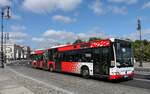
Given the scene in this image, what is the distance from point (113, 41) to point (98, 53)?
183cm

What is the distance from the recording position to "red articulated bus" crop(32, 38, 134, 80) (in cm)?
1767

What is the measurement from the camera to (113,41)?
17.8 meters

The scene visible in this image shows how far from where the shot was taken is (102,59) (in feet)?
60.7

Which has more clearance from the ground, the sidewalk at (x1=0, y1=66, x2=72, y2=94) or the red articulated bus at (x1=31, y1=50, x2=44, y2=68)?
the red articulated bus at (x1=31, y1=50, x2=44, y2=68)

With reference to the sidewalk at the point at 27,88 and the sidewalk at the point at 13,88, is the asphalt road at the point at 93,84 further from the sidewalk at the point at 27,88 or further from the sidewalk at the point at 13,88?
the sidewalk at the point at 13,88

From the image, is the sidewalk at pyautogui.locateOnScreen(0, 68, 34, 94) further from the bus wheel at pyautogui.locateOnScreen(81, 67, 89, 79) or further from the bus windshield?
the bus windshield

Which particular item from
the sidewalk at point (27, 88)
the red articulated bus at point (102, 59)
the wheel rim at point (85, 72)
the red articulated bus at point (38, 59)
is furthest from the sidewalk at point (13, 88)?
the red articulated bus at point (38, 59)

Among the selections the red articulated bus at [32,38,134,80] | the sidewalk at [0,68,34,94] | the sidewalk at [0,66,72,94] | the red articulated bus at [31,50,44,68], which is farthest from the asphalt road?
the red articulated bus at [31,50,44,68]

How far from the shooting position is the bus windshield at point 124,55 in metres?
17.7

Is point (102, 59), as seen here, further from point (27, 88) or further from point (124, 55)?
point (27, 88)

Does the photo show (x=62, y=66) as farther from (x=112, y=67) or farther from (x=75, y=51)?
(x=112, y=67)

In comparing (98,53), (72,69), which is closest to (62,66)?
(72,69)

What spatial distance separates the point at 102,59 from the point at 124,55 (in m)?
1.50

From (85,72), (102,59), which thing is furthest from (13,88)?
(85,72)
